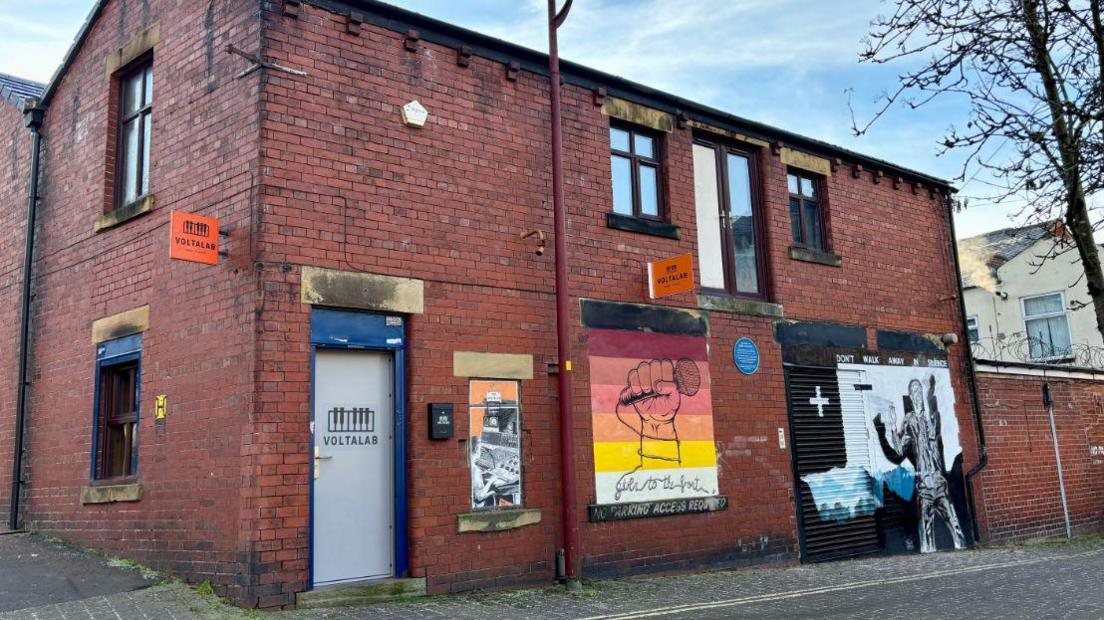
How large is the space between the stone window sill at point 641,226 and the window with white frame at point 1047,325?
17.3m

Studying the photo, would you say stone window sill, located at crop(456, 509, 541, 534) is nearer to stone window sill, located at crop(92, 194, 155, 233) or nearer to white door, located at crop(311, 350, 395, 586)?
white door, located at crop(311, 350, 395, 586)

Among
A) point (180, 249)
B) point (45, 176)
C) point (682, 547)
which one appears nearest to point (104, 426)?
point (180, 249)

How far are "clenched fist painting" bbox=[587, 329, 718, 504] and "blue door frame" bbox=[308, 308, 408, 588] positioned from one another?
8.34ft

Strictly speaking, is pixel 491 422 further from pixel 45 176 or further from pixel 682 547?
pixel 45 176

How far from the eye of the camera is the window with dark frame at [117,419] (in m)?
10.6

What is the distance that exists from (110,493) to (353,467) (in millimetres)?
2944

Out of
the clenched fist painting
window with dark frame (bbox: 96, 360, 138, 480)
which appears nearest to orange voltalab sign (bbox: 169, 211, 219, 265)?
window with dark frame (bbox: 96, 360, 138, 480)

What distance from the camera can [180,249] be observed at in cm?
899

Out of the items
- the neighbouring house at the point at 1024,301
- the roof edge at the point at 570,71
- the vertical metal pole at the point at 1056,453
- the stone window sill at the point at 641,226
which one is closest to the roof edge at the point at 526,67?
the roof edge at the point at 570,71

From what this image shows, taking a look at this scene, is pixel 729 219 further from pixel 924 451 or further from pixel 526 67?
pixel 924 451

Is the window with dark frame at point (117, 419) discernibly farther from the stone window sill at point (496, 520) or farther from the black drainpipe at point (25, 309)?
the stone window sill at point (496, 520)

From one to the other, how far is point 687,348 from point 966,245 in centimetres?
2099

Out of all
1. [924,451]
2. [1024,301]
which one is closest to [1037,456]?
[924,451]

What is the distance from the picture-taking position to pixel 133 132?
1141cm
